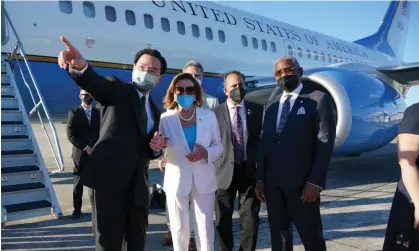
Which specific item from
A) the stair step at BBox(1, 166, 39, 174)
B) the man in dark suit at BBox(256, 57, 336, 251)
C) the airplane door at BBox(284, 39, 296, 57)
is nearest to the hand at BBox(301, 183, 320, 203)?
the man in dark suit at BBox(256, 57, 336, 251)

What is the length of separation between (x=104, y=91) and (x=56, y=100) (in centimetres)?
427

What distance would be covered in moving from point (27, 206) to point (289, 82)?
2.78m

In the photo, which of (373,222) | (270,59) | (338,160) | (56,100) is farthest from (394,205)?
(270,59)

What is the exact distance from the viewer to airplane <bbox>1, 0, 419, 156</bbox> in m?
5.23

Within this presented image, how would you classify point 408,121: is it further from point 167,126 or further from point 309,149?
point 167,126

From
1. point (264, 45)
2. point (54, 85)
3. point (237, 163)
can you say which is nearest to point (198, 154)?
point (237, 163)

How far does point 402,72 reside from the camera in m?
6.89

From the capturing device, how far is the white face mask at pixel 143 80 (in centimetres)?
218

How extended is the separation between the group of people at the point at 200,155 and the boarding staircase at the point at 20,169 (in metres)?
1.70

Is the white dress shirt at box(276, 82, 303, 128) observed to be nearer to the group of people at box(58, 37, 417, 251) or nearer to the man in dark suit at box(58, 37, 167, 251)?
the group of people at box(58, 37, 417, 251)

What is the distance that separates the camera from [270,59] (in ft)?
31.5

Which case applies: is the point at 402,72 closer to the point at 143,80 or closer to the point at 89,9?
the point at 89,9

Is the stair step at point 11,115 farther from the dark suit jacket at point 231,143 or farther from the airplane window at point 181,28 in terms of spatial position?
the airplane window at point 181,28

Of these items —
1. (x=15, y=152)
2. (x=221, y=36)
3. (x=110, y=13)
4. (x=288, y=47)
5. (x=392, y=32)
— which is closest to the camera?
(x=15, y=152)
